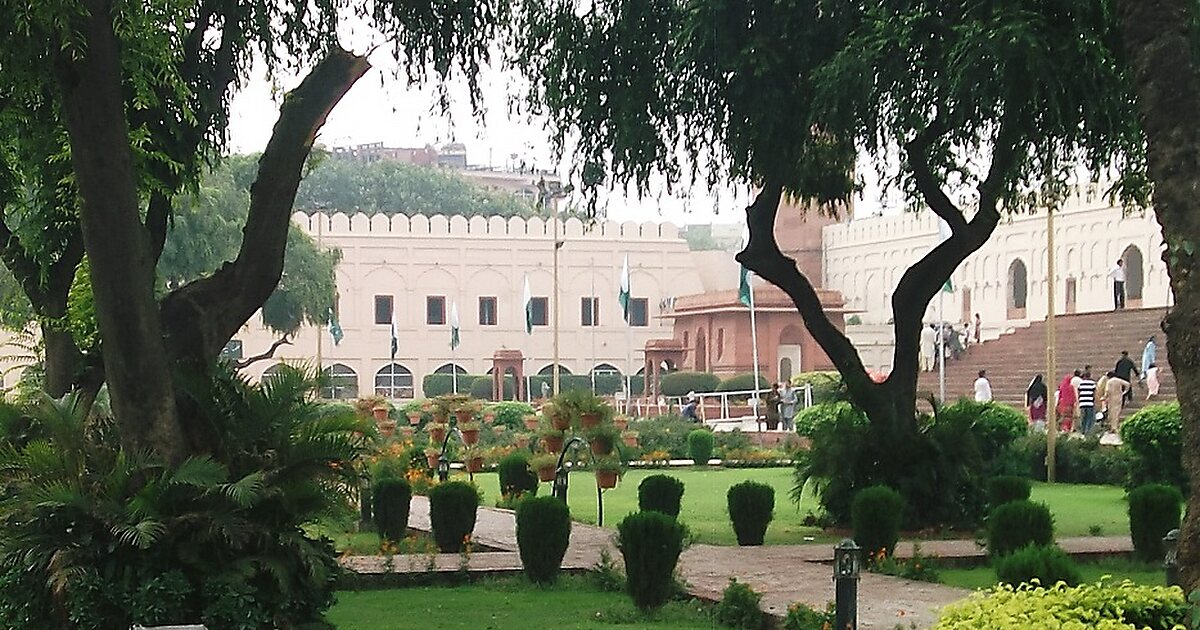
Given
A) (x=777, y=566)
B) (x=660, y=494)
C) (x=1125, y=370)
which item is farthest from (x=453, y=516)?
(x=1125, y=370)

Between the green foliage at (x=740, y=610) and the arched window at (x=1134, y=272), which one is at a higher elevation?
the arched window at (x=1134, y=272)

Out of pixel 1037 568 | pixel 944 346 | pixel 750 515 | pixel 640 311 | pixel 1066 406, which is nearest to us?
pixel 1037 568

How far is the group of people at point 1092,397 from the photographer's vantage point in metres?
23.3

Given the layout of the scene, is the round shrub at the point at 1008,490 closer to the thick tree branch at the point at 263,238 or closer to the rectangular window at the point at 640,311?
the thick tree branch at the point at 263,238

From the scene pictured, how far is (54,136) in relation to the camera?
8.02 m

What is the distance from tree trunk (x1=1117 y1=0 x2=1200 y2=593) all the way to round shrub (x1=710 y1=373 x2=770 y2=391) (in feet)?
118

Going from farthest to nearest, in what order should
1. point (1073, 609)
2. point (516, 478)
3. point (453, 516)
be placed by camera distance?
point (516, 478)
point (453, 516)
point (1073, 609)

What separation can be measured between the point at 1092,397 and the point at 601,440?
482 inches

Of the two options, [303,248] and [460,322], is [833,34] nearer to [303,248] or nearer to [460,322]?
[303,248]

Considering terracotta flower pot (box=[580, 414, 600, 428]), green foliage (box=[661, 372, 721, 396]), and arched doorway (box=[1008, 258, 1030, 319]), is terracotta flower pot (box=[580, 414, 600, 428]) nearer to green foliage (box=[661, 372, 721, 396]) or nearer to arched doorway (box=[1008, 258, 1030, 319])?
green foliage (box=[661, 372, 721, 396])

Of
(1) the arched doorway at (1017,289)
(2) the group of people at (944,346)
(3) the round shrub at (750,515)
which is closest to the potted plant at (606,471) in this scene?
(3) the round shrub at (750,515)

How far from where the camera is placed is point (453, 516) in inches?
436

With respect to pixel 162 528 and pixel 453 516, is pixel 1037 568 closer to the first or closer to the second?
pixel 162 528

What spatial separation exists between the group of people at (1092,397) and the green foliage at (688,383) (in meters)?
17.4
